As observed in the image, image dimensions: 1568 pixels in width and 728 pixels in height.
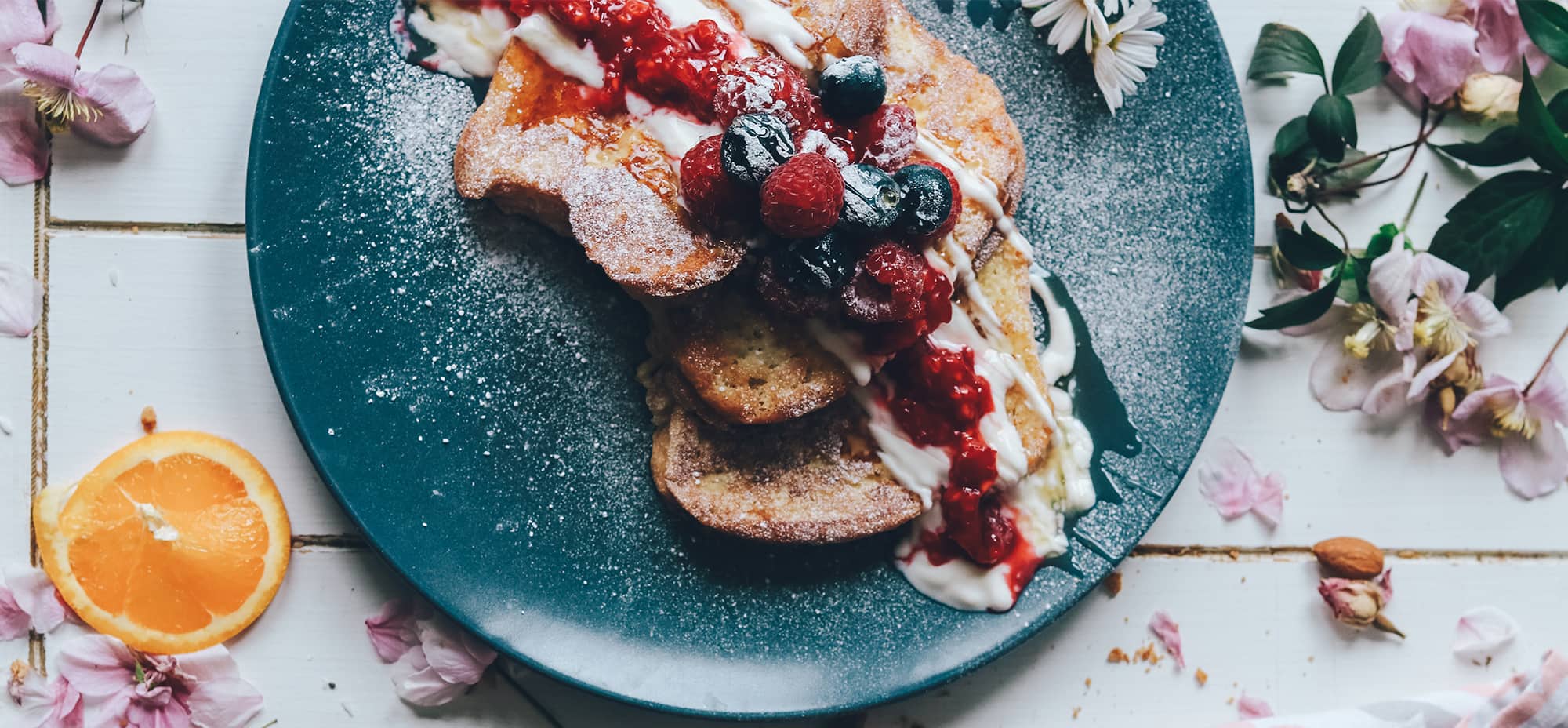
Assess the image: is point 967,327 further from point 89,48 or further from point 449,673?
point 89,48

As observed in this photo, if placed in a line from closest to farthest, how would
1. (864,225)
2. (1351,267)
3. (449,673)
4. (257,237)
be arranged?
(864,225), (257,237), (449,673), (1351,267)

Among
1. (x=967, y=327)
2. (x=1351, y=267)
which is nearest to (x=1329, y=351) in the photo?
(x=1351, y=267)

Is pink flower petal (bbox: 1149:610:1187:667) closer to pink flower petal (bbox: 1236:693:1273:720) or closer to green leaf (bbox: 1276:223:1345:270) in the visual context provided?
pink flower petal (bbox: 1236:693:1273:720)

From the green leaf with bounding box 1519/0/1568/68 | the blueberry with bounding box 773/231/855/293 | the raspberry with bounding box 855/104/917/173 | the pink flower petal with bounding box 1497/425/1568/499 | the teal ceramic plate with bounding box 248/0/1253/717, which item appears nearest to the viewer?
the blueberry with bounding box 773/231/855/293

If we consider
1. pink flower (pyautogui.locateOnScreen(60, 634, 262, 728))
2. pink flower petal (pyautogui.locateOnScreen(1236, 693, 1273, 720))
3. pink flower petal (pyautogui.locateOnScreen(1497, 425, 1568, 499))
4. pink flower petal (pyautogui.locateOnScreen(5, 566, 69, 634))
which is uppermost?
pink flower petal (pyautogui.locateOnScreen(1497, 425, 1568, 499))

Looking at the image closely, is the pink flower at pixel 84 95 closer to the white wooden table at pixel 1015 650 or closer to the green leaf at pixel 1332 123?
the white wooden table at pixel 1015 650

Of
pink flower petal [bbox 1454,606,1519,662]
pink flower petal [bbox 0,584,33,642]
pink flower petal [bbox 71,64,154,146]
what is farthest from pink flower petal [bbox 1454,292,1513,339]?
pink flower petal [bbox 0,584,33,642]
